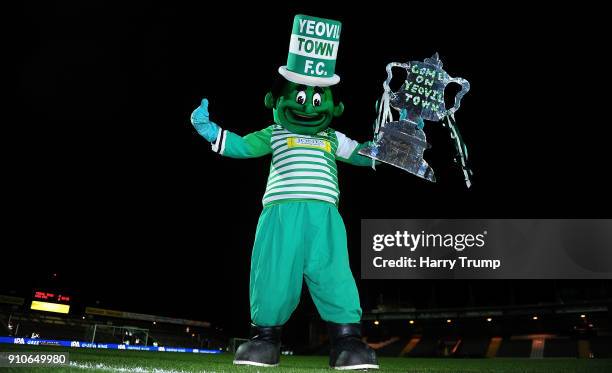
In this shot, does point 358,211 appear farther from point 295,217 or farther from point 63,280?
point 63,280

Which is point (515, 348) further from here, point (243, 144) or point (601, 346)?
point (243, 144)

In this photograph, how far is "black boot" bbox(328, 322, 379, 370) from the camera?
2.94 m

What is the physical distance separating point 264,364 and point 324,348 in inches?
947

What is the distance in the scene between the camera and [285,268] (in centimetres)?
329

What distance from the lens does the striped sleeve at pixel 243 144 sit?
143 inches

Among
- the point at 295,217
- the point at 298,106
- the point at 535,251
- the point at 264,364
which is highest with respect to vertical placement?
the point at 535,251

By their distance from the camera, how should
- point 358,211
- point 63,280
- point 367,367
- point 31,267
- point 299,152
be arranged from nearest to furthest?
point 367,367 < point 299,152 < point 358,211 < point 31,267 < point 63,280

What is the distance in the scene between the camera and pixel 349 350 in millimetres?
2986

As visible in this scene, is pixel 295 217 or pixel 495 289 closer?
pixel 295 217

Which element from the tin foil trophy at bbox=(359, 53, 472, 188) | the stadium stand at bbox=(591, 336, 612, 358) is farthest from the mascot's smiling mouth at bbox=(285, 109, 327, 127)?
the stadium stand at bbox=(591, 336, 612, 358)

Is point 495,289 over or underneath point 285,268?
over

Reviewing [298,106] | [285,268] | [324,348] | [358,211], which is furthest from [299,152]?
[324,348]

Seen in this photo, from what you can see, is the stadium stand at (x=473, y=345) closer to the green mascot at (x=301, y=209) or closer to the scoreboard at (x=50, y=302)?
the scoreboard at (x=50, y=302)

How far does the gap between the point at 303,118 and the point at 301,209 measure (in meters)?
0.69
